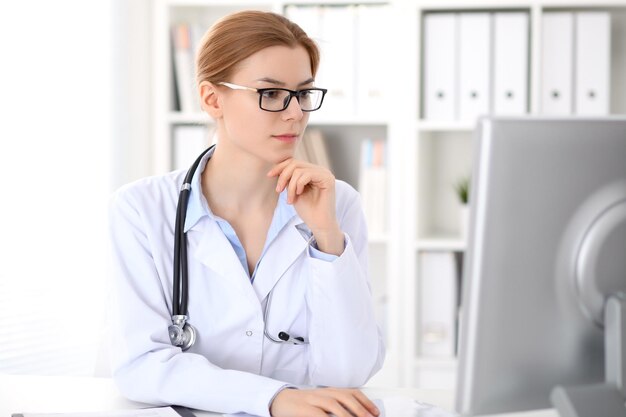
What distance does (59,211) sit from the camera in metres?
2.58

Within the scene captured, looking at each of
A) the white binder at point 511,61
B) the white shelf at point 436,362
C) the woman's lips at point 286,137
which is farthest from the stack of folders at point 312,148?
the woman's lips at point 286,137

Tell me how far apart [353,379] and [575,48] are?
1.71 metres

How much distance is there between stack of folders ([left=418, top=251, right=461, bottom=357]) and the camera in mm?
2934

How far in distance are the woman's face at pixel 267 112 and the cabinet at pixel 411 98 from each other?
1.32 m

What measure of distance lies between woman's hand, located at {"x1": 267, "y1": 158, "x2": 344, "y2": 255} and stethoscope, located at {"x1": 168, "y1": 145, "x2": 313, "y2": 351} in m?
0.04

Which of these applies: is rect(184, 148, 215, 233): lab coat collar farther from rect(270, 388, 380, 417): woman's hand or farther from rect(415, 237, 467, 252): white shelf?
rect(415, 237, 467, 252): white shelf

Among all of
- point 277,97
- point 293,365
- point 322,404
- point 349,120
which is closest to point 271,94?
point 277,97

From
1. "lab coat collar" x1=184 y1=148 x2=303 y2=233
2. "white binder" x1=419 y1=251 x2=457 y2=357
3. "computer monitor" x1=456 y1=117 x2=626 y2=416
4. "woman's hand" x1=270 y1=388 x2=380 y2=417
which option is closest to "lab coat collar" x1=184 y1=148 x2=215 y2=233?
"lab coat collar" x1=184 y1=148 x2=303 y2=233

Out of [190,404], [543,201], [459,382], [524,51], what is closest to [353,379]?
[190,404]

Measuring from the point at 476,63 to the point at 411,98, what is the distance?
244mm

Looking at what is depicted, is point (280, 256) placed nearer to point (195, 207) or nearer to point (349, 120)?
point (195, 207)

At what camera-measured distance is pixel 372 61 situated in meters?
2.94

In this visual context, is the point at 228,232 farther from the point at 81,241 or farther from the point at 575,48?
the point at 575,48

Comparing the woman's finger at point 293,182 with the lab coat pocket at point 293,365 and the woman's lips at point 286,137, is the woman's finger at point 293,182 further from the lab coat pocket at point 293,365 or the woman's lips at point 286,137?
the lab coat pocket at point 293,365
